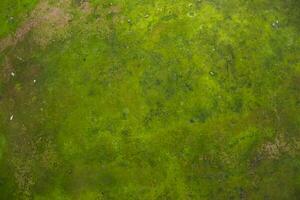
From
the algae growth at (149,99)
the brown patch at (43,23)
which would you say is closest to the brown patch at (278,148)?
the algae growth at (149,99)

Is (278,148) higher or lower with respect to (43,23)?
lower

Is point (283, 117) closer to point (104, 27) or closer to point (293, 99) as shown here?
point (293, 99)

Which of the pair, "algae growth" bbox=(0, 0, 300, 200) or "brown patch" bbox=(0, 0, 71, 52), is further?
"brown patch" bbox=(0, 0, 71, 52)

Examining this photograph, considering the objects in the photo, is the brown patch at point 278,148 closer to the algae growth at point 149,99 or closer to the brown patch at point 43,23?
the algae growth at point 149,99

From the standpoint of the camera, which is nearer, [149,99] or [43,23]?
[149,99]

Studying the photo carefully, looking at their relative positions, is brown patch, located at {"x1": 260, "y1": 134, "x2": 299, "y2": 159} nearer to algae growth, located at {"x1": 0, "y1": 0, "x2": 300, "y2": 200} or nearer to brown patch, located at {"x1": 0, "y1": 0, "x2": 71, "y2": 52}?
algae growth, located at {"x1": 0, "y1": 0, "x2": 300, "y2": 200}

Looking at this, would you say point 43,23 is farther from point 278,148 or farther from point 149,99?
point 278,148

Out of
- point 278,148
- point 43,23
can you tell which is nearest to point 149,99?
point 278,148

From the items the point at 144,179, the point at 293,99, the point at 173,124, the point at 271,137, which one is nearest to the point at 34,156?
the point at 144,179

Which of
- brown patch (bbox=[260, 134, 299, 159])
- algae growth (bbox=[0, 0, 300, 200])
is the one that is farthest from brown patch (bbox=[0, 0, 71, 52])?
brown patch (bbox=[260, 134, 299, 159])
